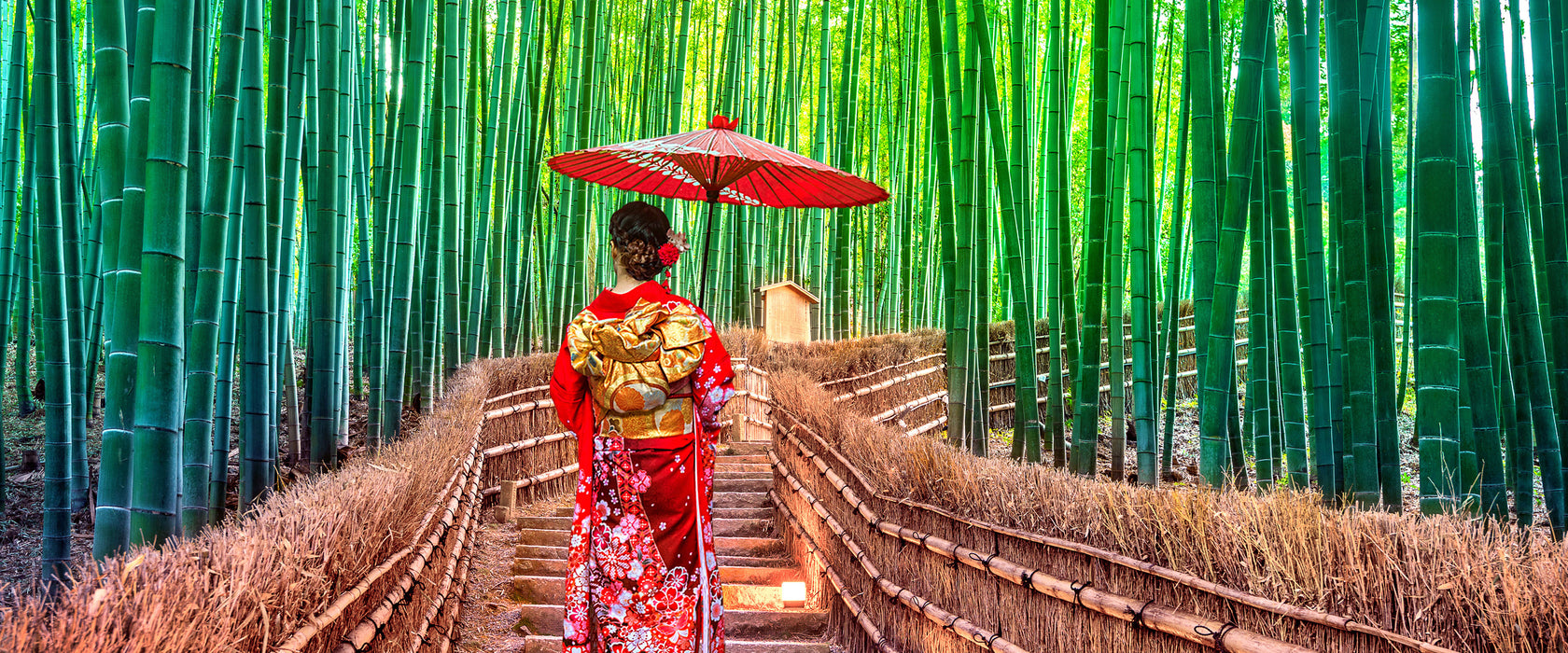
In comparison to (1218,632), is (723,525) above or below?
below

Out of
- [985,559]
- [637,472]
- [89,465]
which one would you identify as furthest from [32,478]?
[985,559]

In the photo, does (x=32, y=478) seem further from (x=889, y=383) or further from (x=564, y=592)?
(x=889, y=383)

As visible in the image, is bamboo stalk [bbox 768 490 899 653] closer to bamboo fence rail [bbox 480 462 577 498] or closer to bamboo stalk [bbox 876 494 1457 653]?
bamboo stalk [bbox 876 494 1457 653]

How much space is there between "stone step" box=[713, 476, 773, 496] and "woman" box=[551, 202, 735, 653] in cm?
226

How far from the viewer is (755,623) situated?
9.45 feet

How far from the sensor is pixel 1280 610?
133 centimetres

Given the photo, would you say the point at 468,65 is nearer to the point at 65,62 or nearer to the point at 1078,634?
the point at 65,62

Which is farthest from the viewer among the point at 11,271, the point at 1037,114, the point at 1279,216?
the point at 1037,114

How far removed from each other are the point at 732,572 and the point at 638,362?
1.37m

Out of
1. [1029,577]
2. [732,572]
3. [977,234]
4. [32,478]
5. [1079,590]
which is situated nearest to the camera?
[1079,590]

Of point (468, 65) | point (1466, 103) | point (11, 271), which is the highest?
point (468, 65)

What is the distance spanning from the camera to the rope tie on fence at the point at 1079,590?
173 cm

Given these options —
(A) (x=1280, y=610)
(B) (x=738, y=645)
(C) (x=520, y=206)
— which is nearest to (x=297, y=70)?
(B) (x=738, y=645)

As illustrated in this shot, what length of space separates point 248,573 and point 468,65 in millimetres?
5290
